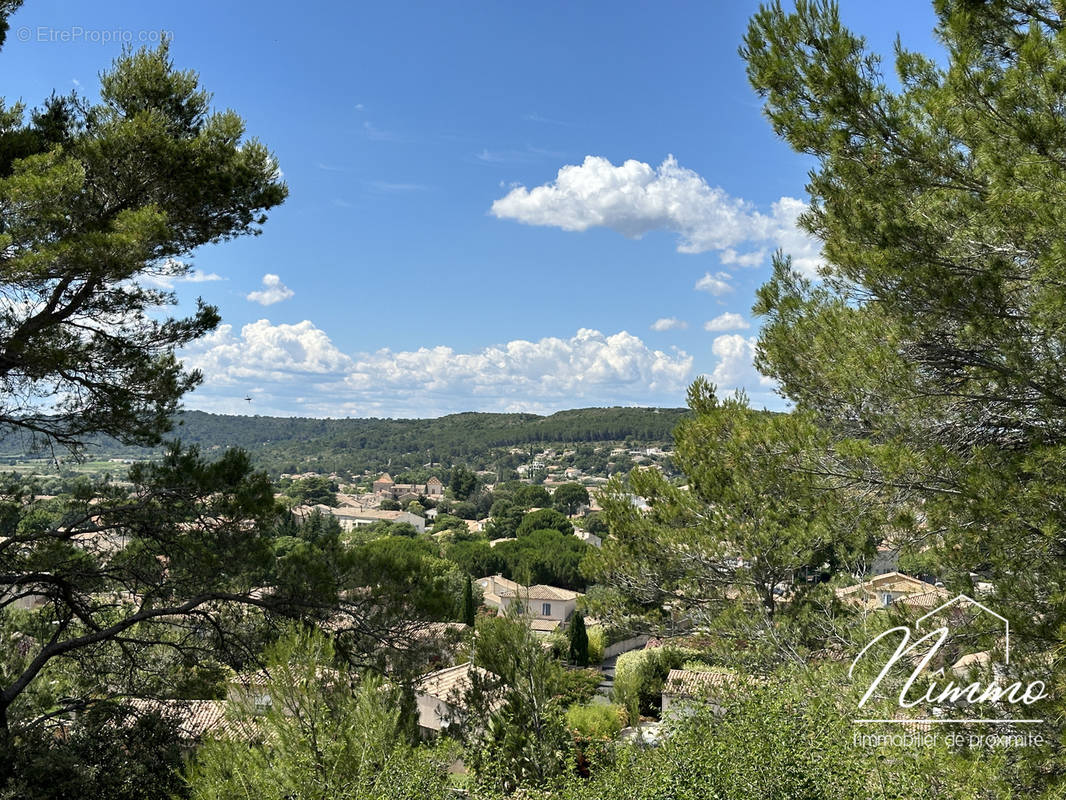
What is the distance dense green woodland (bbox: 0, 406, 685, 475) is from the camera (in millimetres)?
155875

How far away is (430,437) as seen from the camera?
182 metres

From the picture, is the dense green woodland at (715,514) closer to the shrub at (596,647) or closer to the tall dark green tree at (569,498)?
the shrub at (596,647)

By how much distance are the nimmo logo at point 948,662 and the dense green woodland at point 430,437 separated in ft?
449

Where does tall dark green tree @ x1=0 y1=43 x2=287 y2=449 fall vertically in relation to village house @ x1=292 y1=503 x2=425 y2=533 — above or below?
above

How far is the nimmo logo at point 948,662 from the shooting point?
16.1 ft

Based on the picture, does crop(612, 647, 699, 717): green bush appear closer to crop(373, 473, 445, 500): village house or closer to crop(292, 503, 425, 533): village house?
crop(292, 503, 425, 533): village house

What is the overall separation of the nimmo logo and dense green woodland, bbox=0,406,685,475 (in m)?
137

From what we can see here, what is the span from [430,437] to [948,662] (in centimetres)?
17921

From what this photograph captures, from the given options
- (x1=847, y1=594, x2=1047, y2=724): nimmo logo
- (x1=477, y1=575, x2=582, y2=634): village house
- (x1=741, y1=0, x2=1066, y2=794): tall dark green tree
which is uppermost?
(x1=741, y1=0, x2=1066, y2=794): tall dark green tree

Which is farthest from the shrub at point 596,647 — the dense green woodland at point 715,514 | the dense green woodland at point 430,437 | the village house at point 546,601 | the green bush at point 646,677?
the dense green woodland at point 430,437

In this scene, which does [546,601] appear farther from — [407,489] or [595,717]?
[407,489]

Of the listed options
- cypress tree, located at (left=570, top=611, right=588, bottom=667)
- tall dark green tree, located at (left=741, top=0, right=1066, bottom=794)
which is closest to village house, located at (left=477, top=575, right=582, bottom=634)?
cypress tree, located at (left=570, top=611, right=588, bottom=667)

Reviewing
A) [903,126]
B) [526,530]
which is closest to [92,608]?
[903,126]

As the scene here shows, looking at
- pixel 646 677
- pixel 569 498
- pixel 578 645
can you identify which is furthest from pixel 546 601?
pixel 569 498
